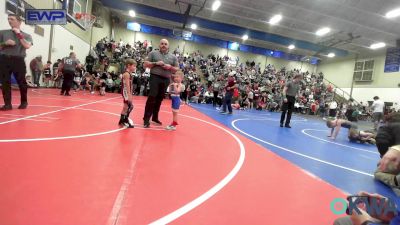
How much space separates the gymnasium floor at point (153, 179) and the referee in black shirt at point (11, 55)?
3.00ft

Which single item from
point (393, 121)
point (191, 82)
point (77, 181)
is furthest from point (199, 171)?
point (191, 82)

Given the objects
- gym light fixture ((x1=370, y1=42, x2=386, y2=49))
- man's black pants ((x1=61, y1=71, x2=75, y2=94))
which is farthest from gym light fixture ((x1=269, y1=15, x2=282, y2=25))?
man's black pants ((x1=61, y1=71, x2=75, y2=94))

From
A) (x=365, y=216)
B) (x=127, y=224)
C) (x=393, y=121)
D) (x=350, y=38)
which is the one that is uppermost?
(x=350, y=38)

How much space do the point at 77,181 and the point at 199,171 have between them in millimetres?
1259

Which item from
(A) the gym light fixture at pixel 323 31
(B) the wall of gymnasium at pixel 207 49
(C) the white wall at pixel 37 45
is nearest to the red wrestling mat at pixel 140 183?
(C) the white wall at pixel 37 45

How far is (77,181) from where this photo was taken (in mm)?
2467

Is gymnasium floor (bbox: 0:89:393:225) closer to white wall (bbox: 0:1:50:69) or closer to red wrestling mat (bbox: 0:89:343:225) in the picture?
red wrestling mat (bbox: 0:89:343:225)

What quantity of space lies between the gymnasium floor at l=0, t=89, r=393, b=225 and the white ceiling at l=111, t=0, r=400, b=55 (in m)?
14.6

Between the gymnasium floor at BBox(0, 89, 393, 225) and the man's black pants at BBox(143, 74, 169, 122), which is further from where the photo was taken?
the man's black pants at BBox(143, 74, 169, 122)

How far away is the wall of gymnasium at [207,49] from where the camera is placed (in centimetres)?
2736

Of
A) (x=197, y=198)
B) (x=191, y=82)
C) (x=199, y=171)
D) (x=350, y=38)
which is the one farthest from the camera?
(x=350, y=38)

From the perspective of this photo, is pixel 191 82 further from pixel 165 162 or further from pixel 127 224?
pixel 127 224

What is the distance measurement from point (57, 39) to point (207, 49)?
54.0ft

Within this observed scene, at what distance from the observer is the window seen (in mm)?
26438
